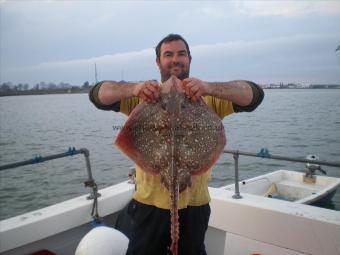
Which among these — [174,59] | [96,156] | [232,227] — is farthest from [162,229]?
[96,156]

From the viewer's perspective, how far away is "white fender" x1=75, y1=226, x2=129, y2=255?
3402mm

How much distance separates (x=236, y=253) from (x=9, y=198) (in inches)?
413

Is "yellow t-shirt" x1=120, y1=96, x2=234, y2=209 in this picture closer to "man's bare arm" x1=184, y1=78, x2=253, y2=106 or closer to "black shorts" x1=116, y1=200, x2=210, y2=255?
"black shorts" x1=116, y1=200, x2=210, y2=255

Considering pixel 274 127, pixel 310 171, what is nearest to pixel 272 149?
pixel 274 127

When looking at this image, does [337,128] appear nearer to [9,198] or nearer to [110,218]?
[9,198]

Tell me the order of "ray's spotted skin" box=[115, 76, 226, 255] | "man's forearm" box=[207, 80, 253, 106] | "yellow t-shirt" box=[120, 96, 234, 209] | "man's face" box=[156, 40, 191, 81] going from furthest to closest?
"man's face" box=[156, 40, 191, 81] < "yellow t-shirt" box=[120, 96, 234, 209] < "man's forearm" box=[207, 80, 253, 106] < "ray's spotted skin" box=[115, 76, 226, 255]

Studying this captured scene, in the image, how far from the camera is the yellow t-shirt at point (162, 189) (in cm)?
287

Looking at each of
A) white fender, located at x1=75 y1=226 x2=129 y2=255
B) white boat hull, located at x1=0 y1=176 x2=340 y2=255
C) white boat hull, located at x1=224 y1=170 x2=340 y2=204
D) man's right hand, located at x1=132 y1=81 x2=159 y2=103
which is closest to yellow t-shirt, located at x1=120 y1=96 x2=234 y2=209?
man's right hand, located at x1=132 y1=81 x2=159 y2=103

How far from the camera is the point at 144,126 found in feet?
8.61

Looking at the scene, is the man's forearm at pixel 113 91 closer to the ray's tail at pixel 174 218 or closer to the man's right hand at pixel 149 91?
the man's right hand at pixel 149 91

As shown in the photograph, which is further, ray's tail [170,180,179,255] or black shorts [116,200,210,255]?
black shorts [116,200,210,255]

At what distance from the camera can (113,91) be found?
2.88 meters

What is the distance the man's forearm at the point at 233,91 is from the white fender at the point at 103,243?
6.30 ft

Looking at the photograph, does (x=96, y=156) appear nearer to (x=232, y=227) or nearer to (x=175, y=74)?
(x=232, y=227)
